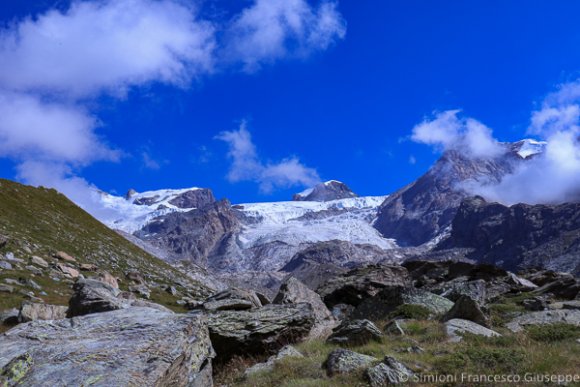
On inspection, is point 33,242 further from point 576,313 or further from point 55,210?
point 576,313

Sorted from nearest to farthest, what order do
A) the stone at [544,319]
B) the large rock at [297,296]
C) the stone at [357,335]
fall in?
1. the stone at [357,335]
2. the stone at [544,319]
3. the large rock at [297,296]

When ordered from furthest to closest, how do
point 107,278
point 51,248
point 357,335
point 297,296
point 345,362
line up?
point 51,248 → point 107,278 → point 297,296 → point 357,335 → point 345,362

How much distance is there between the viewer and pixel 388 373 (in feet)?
44.7

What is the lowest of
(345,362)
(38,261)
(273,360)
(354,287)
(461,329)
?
(273,360)

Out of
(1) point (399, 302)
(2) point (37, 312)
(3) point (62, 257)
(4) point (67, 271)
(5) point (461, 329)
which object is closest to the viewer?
(5) point (461, 329)

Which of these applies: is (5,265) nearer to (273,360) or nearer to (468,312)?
(273,360)

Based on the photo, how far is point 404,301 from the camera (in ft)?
87.7

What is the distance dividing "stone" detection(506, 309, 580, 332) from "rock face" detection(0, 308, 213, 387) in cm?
1443

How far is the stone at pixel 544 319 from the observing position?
71.0 ft

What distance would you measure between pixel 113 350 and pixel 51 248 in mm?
49664

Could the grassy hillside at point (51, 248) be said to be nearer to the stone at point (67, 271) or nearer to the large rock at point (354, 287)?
the stone at point (67, 271)

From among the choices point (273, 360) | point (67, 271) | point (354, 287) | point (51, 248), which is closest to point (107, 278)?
point (67, 271)

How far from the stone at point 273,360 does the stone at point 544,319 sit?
9.96 meters

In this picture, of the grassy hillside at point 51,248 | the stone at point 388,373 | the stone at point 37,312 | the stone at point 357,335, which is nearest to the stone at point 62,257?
the grassy hillside at point 51,248
